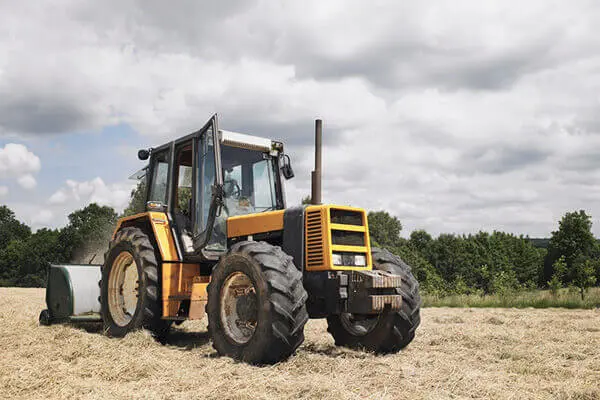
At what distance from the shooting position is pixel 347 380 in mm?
5551

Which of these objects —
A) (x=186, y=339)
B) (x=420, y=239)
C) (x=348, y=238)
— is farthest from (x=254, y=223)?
(x=420, y=239)

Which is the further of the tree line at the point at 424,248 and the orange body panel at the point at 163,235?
the tree line at the point at 424,248

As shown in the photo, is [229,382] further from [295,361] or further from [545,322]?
[545,322]

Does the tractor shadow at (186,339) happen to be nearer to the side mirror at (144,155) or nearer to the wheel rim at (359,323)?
the wheel rim at (359,323)

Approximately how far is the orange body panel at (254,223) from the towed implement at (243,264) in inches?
0.6

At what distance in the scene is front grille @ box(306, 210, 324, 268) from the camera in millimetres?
6863

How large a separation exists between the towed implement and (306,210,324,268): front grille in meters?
0.01

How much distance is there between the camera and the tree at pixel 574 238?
2213 inches

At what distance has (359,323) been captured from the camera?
7.76m

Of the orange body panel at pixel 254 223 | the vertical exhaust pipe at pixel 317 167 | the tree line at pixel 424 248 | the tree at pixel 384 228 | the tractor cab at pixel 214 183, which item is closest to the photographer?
the orange body panel at pixel 254 223

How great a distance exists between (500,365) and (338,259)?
2083 millimetres

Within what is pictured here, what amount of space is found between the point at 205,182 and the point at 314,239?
1970mm

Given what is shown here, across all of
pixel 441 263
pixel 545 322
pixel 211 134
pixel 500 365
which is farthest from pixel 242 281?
pixel 441 263

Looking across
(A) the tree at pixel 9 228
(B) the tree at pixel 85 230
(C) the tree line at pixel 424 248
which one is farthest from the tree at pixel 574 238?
(A) the tree at pixel 9 228
